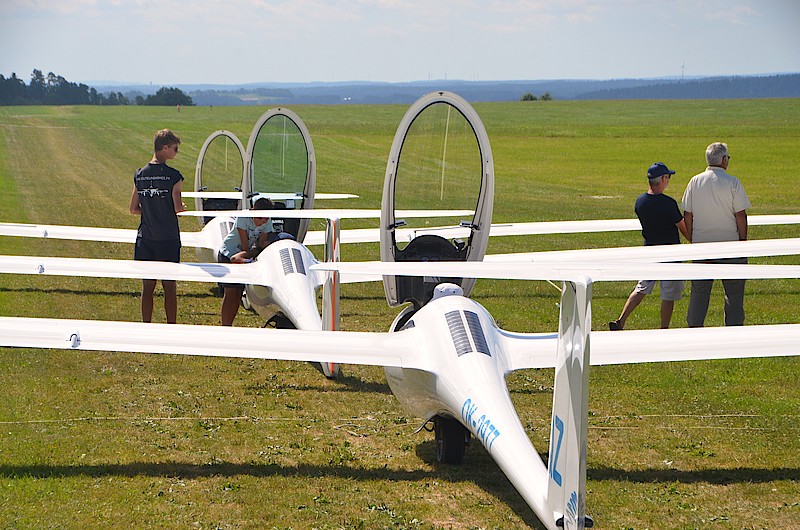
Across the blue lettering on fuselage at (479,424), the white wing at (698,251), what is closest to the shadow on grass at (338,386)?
the blue lettering on fuselage at (479,424)

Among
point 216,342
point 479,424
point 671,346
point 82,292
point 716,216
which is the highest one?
point 716,216

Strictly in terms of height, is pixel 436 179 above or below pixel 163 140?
below

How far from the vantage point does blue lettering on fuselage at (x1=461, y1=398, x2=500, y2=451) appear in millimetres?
4934

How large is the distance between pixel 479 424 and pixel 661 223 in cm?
525

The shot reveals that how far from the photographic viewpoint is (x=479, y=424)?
5105 mm

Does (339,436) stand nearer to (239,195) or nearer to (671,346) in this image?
(671,346)

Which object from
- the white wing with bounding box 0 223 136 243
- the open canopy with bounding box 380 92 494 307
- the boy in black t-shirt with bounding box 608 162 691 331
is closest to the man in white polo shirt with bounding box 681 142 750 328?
the boy in black t-shirt with bounding box 608 162 691 331

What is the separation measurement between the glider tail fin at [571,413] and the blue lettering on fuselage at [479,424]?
671 mm

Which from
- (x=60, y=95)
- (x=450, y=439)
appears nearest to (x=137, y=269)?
(x=450, y=439)

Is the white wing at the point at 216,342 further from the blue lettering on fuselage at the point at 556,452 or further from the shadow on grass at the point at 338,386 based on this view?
the shadow on grass at the point at 338,386

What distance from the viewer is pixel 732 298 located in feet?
30.5

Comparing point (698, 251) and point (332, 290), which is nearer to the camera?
point (332, 290)

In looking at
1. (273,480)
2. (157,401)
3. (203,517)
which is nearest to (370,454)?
(273,480)

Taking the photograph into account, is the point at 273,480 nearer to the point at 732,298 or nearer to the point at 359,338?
the point at 359,338
